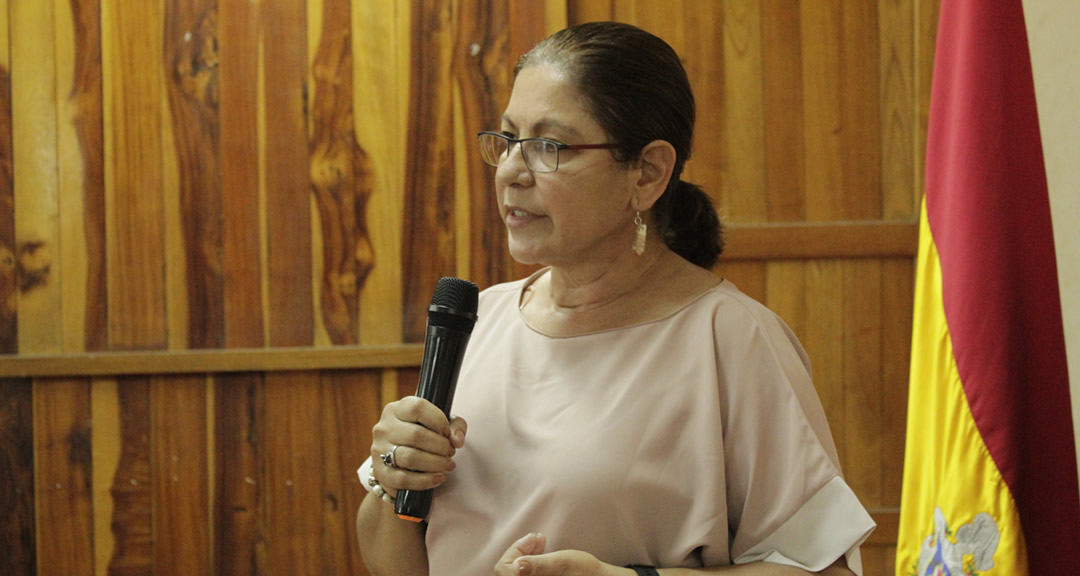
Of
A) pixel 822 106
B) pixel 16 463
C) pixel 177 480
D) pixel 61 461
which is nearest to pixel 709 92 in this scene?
pixel 822 106

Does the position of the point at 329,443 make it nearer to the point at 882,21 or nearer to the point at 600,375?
the point at 600,375

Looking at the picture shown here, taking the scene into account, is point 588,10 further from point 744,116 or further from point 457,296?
point 457,296

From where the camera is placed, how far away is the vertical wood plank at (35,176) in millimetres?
2414

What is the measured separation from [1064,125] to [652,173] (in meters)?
0.68

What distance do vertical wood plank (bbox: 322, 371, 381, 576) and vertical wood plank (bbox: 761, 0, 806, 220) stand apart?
1.18m

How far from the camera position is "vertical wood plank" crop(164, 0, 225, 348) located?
7.95 feet

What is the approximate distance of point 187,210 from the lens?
8.00 feet

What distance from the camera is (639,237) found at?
4.19 feet

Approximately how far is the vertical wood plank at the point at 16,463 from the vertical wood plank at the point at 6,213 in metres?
0.12

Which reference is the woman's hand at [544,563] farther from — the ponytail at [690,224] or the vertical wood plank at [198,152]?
the vertical wood plank at [198,152]

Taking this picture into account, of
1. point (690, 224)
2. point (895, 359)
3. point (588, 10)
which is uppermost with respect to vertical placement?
point (588, 10)

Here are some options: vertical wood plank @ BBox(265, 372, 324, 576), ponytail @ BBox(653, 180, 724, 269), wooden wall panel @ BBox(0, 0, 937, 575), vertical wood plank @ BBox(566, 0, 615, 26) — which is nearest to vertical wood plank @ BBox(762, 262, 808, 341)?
wooden wall panel @ BBox(0, 0, 937, 575)

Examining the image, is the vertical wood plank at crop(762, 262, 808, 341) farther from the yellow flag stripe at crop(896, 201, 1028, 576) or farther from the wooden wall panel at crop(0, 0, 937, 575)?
the yellow flag stripe at crop(896, 201, 1028, 576)

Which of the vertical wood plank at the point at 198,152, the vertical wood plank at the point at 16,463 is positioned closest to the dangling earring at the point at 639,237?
the vertical wood plank at the point at 198,152
